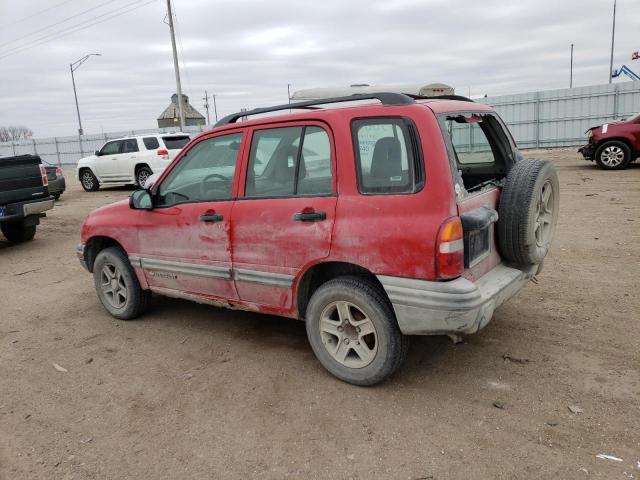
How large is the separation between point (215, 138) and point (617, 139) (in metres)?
12.9

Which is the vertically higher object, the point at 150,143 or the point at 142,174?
the point at 150,143

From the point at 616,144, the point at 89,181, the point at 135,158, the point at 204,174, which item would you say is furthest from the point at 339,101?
the point at 89,181

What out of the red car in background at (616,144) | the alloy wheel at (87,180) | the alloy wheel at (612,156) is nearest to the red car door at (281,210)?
the red car in background at (616,144)

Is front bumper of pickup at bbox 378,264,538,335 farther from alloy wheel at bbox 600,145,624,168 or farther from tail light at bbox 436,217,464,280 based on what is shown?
alloy wheel at bbox 600,145,624,168

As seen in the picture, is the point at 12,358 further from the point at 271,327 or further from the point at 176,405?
the point at 271,327

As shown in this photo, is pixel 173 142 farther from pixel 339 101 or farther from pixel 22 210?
pixel 339 101

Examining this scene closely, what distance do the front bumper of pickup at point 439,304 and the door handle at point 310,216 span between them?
21.8 inches

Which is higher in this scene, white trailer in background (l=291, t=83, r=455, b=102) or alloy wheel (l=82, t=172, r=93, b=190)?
white trailer in background (l=291, t=83, r=455, b=102)

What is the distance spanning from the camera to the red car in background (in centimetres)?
1328

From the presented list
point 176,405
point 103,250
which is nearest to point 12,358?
point 103,250

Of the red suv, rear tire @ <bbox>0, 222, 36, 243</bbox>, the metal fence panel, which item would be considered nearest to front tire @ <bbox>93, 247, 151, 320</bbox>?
the red suv

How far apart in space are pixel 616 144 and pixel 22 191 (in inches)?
541

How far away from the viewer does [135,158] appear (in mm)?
16141

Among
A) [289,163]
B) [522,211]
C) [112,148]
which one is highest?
[112,148]
